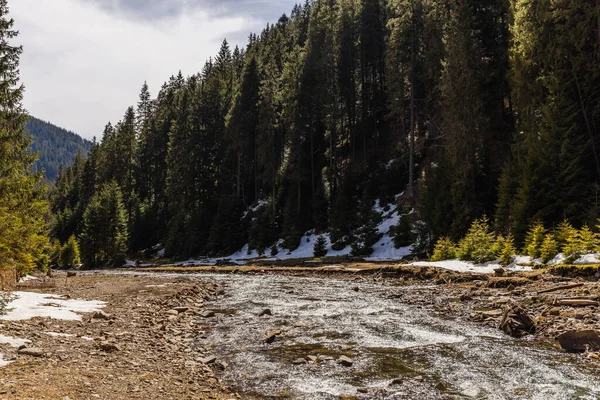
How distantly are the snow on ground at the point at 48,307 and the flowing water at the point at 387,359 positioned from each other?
385cm

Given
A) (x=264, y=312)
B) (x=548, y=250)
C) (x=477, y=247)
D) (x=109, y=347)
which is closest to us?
(x=109, y=347)

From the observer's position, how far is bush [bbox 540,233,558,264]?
1758 cm

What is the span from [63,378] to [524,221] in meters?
22.5

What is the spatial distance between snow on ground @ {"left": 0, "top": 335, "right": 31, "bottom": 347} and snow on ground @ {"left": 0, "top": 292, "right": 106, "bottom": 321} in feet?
6.77

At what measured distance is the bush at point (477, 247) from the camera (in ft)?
70.5

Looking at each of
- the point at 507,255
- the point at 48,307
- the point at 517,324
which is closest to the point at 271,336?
the point at 517,324

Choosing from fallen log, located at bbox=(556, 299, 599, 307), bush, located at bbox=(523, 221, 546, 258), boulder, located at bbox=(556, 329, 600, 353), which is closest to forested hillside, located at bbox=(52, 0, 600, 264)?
bush, located at bbox=(523, 221, 546, 258)

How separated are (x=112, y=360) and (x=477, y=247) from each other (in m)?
19.9

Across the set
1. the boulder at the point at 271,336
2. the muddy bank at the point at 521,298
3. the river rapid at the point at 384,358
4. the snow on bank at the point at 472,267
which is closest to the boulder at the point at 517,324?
the muddy bank at the point at 521,298

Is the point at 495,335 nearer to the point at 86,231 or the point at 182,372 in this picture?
the point at 182,372

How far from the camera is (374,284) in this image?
21.3 meters

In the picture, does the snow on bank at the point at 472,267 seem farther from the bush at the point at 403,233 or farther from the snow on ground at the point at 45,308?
the snow on ground at the point at 45,308

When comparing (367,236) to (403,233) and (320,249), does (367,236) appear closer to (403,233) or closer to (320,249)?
(403,233)

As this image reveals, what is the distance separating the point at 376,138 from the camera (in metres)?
50.9
